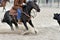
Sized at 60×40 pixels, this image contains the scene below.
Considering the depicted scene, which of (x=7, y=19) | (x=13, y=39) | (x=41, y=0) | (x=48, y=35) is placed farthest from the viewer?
(x=41, y=0)

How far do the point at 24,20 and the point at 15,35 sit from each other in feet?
2.45

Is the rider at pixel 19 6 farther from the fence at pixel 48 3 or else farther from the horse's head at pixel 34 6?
the fence at pixel 48 3

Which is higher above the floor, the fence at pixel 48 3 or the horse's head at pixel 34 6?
the horse's head at pixel 34 6

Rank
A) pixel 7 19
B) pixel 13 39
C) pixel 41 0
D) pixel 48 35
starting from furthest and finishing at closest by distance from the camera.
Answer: pixel 41 0 → pixel 7 19 → pixel 48 35 → pixel 13 39

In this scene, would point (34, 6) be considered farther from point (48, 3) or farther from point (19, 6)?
point (48, 3)

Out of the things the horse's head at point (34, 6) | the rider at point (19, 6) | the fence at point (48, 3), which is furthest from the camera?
the fence at point (48, 3)

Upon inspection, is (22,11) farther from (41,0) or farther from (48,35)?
(41,0)

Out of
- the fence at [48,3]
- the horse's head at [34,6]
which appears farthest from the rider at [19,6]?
the fence at [48,3]

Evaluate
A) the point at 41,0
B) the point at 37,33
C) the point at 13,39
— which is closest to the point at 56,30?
the point at 37,33

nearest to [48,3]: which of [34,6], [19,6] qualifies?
[19,6]

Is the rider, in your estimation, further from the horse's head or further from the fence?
the fence

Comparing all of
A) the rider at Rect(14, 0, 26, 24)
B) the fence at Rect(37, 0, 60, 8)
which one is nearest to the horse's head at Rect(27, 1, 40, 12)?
the rider at Rect(14, 0, 26, 24)

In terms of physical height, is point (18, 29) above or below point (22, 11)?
below

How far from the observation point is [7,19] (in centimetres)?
1266
